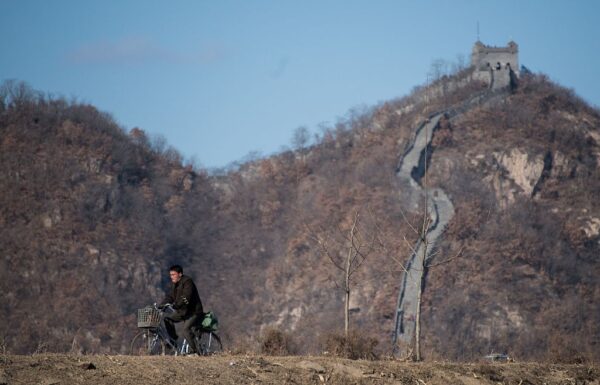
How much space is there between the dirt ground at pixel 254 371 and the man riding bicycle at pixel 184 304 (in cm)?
71

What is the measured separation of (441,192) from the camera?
267 feet

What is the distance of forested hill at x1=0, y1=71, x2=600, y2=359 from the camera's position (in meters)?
65.6

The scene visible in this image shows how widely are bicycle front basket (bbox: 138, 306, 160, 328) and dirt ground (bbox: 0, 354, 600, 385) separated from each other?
945 mm

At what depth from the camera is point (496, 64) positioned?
326 ft

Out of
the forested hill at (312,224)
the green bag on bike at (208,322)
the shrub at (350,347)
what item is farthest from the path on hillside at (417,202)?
the green bag on bike at (208,322)

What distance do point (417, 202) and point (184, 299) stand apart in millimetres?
61406

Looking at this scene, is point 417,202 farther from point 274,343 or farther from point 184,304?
point 184,304

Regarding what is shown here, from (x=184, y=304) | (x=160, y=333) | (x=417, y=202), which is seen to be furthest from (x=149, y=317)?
(x=417, y=202)

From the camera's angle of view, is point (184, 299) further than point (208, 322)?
No

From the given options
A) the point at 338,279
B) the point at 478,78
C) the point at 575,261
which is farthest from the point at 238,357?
the point at 478,78

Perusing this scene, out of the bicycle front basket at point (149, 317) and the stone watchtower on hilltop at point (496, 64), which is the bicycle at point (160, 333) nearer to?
the bicycle front basket at point (149, 317)

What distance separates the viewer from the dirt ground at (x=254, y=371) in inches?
692

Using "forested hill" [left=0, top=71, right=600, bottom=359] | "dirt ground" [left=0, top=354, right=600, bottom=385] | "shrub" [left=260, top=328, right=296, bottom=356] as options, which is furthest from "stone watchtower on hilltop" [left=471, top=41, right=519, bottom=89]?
"dirt ground" [left=0, top=354, right=600, bottom=385]

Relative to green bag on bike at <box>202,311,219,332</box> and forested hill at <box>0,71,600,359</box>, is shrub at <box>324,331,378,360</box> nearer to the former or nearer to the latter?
green bag on bike at <box>202,311,219,332</box>
